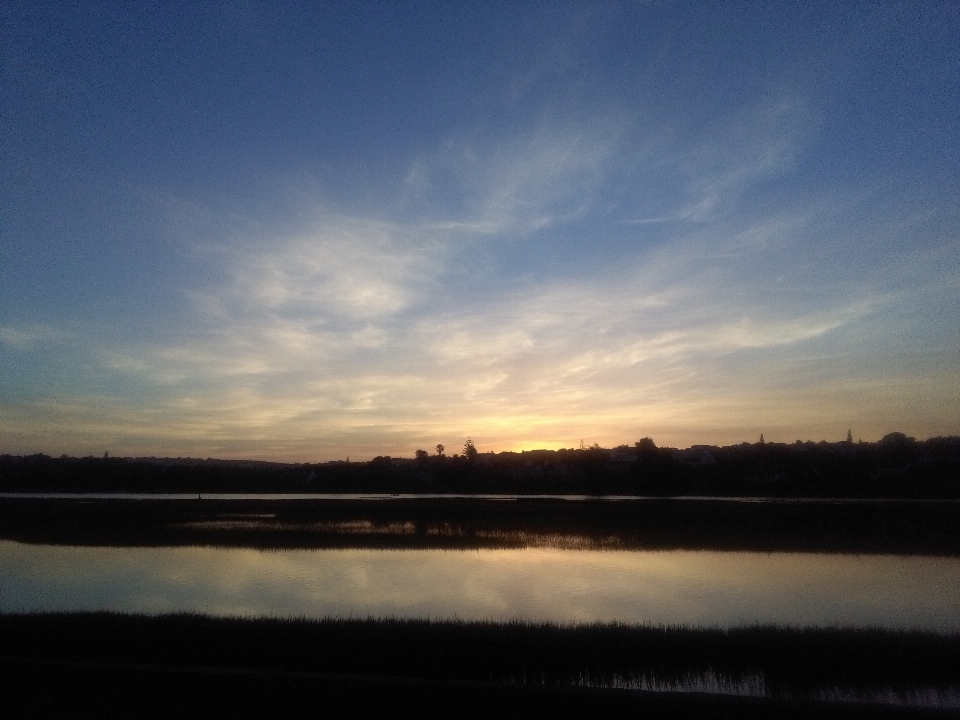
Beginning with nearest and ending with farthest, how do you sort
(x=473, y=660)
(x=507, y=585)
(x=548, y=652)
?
(x=473, y=660) < (x=548, y=652) < (x=507, y=585)

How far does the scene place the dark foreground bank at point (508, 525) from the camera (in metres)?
25.6

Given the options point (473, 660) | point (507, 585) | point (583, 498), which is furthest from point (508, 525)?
point (473, 660)

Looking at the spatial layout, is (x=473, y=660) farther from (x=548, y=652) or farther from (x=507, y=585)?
(x=507, y=585)

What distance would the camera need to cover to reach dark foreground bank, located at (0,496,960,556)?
25.6 m

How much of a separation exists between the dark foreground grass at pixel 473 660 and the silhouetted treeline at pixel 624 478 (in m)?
43.1

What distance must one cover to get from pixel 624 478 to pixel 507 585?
49.9 meters

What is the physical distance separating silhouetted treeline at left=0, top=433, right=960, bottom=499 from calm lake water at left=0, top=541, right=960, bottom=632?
32753 mm

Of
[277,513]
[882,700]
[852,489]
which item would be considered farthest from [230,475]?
[882,700]

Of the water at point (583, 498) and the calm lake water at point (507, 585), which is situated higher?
the water at point (583, 498)

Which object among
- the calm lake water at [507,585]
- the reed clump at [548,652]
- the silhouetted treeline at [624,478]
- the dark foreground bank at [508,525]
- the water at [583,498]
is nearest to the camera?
the reed clump at [548,652]

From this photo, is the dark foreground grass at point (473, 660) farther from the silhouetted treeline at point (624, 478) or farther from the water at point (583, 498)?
the silhouetted treeline at point (624, 478)

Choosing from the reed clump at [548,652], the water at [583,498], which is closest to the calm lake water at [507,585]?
the reed clump at [548,652]

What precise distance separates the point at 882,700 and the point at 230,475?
77.9 metres

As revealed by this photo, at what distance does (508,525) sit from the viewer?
31469 millimetres
